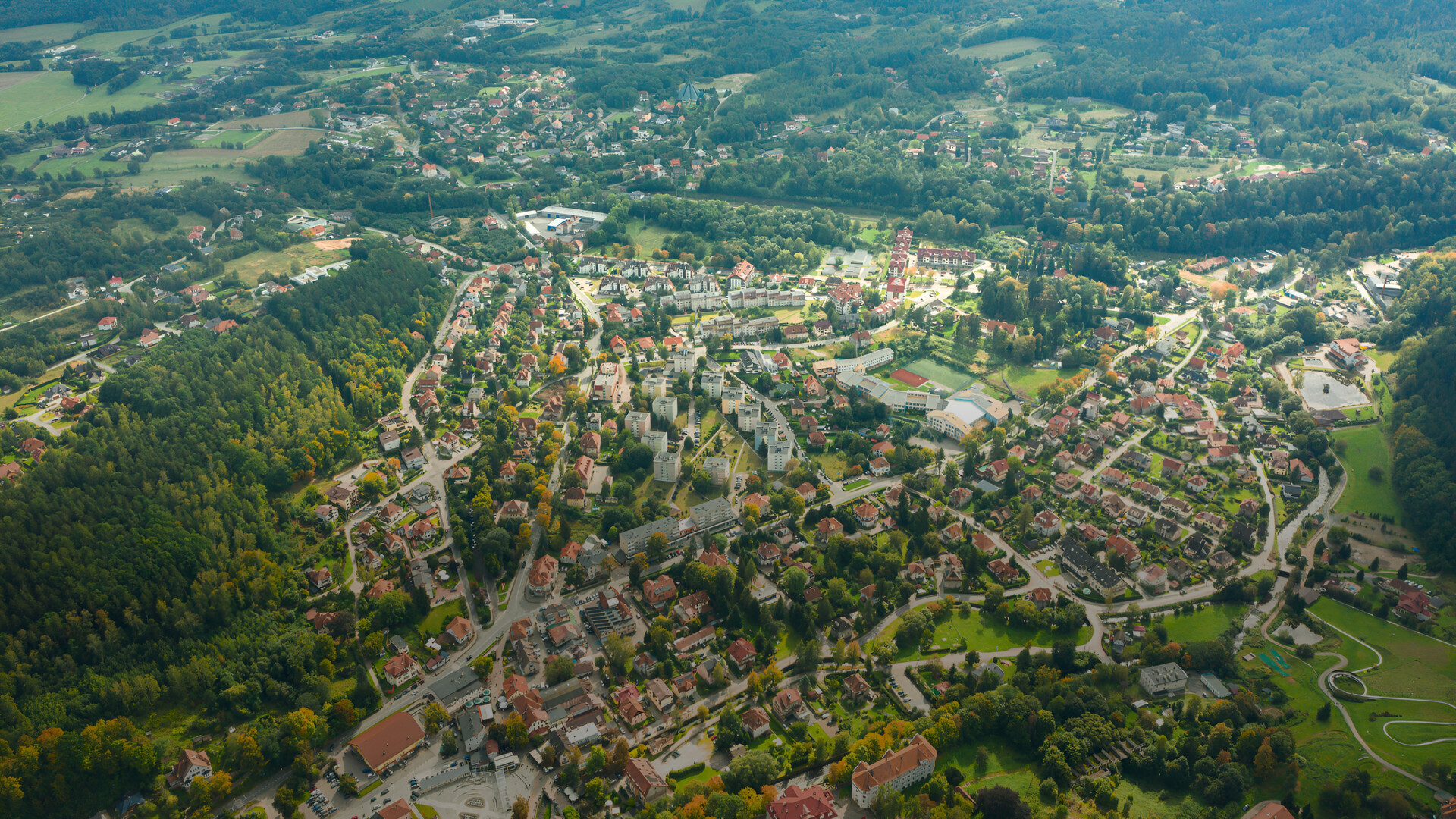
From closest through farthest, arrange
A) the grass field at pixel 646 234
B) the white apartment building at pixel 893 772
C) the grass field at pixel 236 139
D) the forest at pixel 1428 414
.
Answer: the white apartment building at pixel 893 772
the forest at pixel 1428 414
the grass field at pixel 646 234
the grass field at pixel 236 139

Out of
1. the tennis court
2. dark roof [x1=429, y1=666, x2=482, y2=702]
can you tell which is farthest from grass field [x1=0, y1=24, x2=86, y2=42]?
dark roof [x1=429, y1=666, x2=482, y2=702]

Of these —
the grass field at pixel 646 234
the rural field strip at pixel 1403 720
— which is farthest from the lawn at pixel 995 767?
the grass field at pixel 646 234

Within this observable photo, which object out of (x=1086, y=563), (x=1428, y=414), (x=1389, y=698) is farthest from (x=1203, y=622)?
(x=1428, y=414)

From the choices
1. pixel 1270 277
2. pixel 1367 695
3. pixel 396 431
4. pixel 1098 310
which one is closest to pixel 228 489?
pixel 396 431

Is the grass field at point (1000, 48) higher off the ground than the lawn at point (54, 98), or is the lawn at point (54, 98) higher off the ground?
the lawn at point (54, 98)

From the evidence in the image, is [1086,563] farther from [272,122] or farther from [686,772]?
[272,122]

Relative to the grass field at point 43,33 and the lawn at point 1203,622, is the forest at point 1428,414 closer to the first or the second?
the lawn at point 1203,622

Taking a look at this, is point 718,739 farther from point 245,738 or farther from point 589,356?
point 589,356
